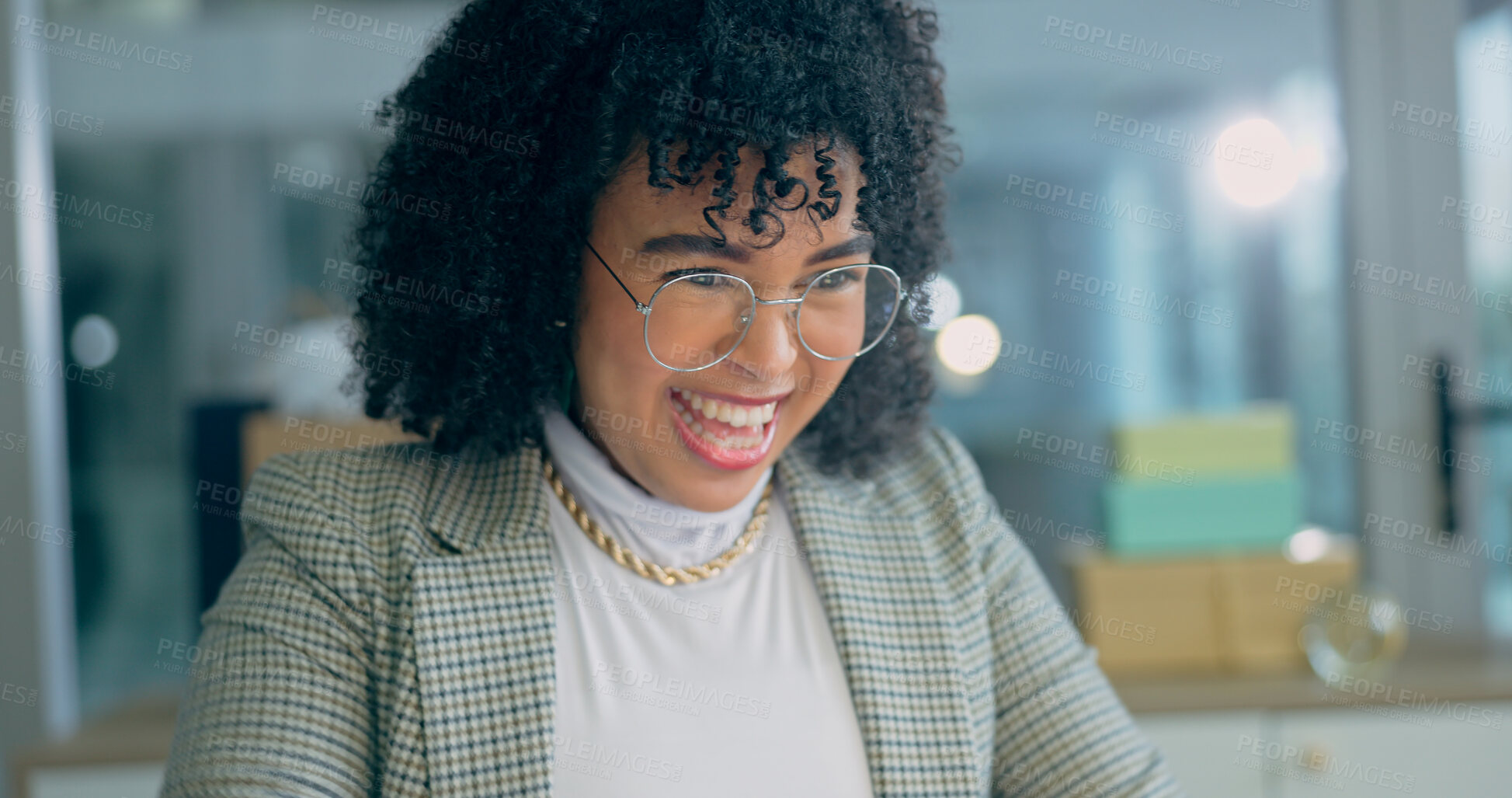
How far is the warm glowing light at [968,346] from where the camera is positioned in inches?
96.8

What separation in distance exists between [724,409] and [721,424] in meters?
0.02

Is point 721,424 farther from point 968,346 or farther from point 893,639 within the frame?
point 968,346

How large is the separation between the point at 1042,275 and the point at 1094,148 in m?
0.30

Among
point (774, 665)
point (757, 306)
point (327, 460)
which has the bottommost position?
point (774, 665)

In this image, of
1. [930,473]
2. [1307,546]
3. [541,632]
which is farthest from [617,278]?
[1307,546]

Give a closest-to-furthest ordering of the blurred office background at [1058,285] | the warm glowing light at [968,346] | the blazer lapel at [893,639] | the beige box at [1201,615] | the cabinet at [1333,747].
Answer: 1. the blazer lapel at [893,639]
2. the cabinet at [1333,747]
3. the beige box at [1201,615]
4. the blurred office background at [1058,285]
5. the warm glowing light at [968,346]

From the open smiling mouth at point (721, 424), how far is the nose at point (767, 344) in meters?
0.04

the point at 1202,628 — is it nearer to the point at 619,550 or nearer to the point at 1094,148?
the point at 1094,148

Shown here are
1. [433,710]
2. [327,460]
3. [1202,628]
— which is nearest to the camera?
[433,710]

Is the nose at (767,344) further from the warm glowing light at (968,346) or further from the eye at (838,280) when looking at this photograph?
the warm glowing light at (968,346)

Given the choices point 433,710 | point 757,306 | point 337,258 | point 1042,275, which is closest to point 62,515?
point 337,258

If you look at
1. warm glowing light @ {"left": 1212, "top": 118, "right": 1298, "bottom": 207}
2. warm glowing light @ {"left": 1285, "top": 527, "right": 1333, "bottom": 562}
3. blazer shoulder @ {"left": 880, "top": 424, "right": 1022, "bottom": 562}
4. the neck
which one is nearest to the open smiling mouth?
the neck

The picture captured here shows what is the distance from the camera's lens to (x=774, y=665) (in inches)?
44.5

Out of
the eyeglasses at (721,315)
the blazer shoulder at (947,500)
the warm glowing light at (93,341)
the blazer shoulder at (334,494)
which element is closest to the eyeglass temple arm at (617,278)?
the eyeglasses at (721,315)
